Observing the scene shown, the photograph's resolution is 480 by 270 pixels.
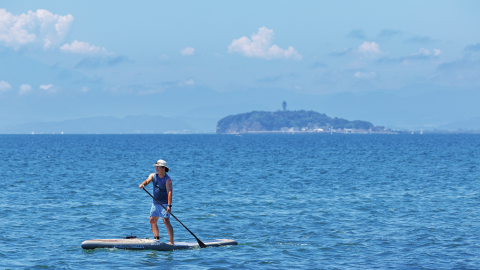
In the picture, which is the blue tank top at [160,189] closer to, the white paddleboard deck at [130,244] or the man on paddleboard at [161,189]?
the man on paddleboard at [161,189]

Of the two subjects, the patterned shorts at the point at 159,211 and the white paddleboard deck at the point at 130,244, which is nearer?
the patterned shorts at the point at 159,211

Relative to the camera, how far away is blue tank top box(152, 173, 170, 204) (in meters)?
16.0

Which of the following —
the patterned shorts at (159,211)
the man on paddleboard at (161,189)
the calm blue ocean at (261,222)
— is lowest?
the calm blue ocean at (261,222)

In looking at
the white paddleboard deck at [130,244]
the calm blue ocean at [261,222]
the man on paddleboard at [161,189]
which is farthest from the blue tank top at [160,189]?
the calm blue ocean at [261,222]

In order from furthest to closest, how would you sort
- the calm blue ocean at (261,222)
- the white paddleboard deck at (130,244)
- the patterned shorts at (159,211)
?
the white paddleboard deck at (130,244) < the patterned shorts at (159,211) < the calm blue ocean at (261,222)

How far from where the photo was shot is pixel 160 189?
1614cm

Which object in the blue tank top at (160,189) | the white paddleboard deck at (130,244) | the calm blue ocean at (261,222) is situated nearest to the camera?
the calm blue ocean at (261,222)

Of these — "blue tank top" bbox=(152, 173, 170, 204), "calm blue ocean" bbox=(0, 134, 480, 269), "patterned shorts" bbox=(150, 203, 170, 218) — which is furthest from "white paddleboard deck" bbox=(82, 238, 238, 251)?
"blue tank top" bbox=(152, 173, 170, 204)

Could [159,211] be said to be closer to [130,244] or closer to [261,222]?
[130,244]

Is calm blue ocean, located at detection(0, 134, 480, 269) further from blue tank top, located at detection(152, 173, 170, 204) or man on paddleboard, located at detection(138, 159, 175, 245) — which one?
blue tank top, located at detection(152, 173, 170, 204)

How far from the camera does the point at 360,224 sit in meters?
21.3

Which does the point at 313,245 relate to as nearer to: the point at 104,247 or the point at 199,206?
the point at 104,247

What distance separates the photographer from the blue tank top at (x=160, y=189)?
16031 millimetres

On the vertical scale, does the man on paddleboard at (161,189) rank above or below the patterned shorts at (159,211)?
above
